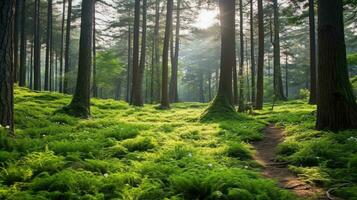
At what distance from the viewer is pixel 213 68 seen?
6266 centimetres

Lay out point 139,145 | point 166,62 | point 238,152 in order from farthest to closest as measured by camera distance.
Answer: point 166,62
point 139,145
point 238,152

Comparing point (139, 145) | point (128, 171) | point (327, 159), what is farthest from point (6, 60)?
point (327, 159)

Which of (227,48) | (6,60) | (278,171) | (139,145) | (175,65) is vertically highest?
(175,65)

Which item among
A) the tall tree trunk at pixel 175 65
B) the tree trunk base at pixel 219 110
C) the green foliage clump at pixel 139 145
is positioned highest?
the tall tree trunk at pixel 175 65

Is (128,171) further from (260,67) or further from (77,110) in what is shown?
(260,67)

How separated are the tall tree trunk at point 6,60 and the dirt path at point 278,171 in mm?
5368

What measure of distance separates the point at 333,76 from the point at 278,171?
344cm

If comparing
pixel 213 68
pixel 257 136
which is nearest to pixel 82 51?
pixel 257 136

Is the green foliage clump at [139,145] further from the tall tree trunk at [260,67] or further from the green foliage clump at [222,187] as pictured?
the tall tree trunk at [260,67]

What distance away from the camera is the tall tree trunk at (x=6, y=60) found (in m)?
7.03

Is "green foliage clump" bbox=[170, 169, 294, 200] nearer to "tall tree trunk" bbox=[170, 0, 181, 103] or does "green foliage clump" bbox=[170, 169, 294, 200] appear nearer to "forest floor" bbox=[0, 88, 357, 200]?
"forest floor" bbox=[0, 88, 357, 200]

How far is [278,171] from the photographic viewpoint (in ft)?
20.6

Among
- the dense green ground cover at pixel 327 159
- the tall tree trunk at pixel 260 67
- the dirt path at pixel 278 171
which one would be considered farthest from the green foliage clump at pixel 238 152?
the tall tree trunk at pixel 260 67

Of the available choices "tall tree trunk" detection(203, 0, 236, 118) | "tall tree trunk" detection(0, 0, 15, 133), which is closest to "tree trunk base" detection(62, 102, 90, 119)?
"tall tree trunk" detection(203, 0, 236, 118)
